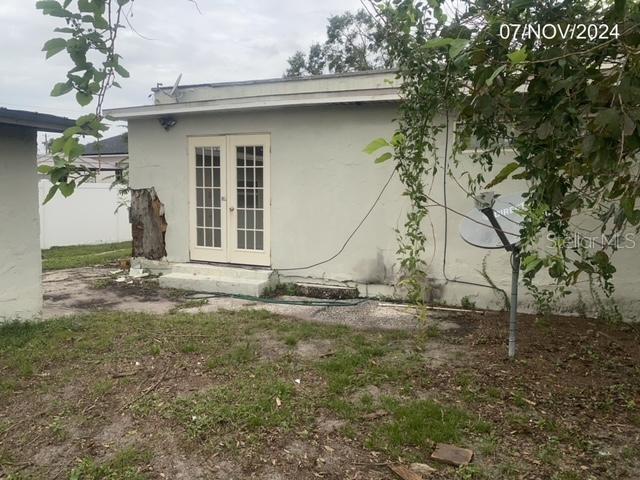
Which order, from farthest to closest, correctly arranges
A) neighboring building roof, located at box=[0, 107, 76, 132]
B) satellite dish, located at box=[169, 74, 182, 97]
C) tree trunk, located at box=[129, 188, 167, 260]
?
satellite dish, located at box=[169, 74, 182, 97], tree trunk, located at box=[129, 188, 167, 260], neighboring building roof, located at box=[0, 107, 76, 132]

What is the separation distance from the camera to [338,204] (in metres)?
7.26

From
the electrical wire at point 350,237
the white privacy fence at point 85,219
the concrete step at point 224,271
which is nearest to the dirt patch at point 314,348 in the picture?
the electrical wire at point 350,237

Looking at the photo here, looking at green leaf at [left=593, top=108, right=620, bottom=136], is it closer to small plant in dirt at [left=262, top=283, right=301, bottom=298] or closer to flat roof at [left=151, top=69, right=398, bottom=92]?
small plant in dirt at [left=262, top=283, right=301, bottom=298]

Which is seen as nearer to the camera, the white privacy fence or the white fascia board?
the white fascia board

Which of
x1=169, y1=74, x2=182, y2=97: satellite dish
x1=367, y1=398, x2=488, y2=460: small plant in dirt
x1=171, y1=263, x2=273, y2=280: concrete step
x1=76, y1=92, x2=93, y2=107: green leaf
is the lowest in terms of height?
x1=367, y1=398, x2=488, y2=460: small plant in dirt

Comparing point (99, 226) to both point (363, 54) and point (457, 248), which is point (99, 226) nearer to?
point (457, 248)

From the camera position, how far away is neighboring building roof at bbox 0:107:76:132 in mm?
4801

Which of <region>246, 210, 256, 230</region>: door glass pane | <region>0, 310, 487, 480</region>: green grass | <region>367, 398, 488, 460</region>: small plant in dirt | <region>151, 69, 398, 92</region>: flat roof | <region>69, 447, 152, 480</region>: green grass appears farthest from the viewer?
<region>151, 69, 398, 92</region>: flat roof

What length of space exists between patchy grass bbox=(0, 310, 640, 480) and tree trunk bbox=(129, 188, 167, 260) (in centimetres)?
322

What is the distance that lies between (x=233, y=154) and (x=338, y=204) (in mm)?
1888

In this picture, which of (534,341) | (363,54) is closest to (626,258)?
(534,341)

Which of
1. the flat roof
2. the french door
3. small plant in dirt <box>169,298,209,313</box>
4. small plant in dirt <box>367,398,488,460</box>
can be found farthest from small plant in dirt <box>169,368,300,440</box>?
the flat roof

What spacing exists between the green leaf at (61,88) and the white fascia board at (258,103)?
5.17 metres

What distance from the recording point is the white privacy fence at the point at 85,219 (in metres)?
14.1
